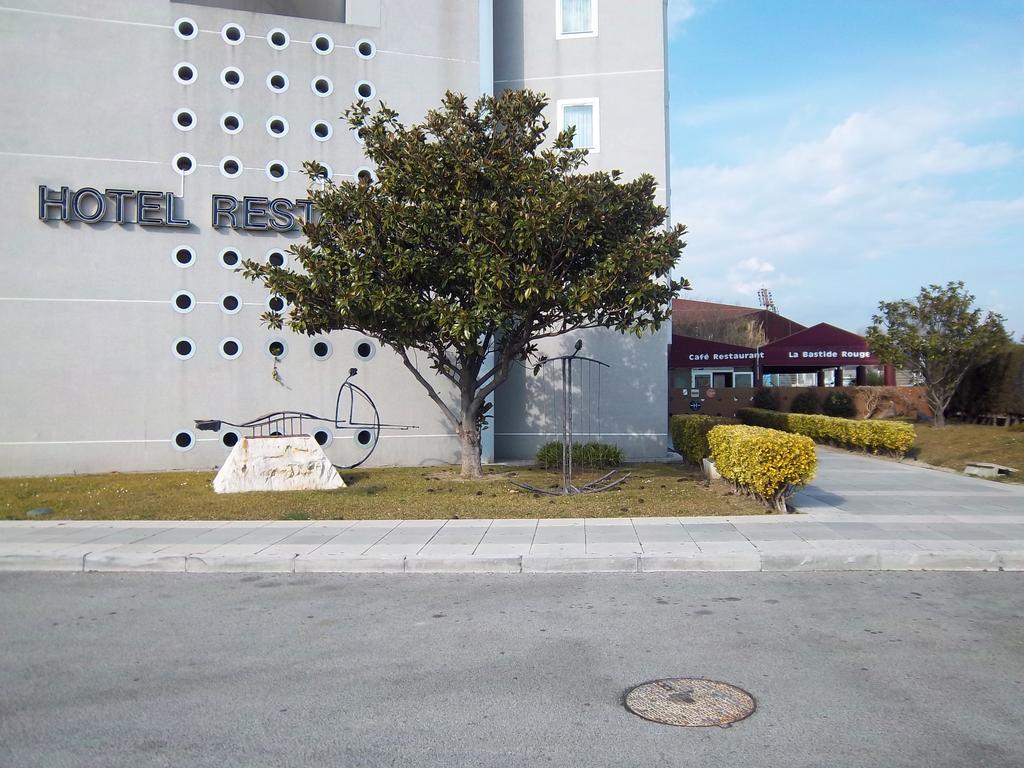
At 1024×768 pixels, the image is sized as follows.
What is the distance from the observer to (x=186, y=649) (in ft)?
20.1

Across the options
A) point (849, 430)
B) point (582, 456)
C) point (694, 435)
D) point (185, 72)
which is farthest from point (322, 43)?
point (849, 430)

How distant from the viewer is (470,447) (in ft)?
50.5

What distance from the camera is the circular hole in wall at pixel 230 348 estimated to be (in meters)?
17.4

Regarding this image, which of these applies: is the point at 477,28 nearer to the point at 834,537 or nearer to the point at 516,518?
the point at 516,518

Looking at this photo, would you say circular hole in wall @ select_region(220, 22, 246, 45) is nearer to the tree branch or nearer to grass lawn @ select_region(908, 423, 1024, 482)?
the tree branch

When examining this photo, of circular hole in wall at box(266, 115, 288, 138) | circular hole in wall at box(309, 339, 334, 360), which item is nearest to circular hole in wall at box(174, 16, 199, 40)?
circular hole in wall at box(266, 115, 288, 138)

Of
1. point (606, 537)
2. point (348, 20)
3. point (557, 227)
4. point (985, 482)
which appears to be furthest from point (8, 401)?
point (985, 482)

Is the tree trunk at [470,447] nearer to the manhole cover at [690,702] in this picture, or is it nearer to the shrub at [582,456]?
the shrub at [582,456]

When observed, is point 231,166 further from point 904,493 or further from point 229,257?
point 904,493

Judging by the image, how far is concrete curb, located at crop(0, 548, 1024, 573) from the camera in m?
8.50

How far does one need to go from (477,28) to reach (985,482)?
14447 millimetres

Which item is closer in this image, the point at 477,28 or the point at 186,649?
the point at 186,649

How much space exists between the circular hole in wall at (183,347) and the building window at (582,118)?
386 inches

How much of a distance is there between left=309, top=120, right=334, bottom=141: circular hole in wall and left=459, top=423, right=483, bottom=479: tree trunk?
7503mm
